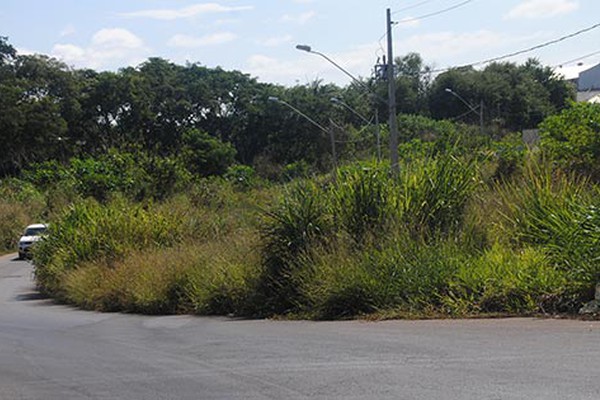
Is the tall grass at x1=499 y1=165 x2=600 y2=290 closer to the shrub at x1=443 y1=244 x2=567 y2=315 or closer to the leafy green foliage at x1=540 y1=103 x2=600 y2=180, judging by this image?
the shrub at x1=443 y1=244 x2=567 y2=315

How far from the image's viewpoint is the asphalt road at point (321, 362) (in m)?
8.18

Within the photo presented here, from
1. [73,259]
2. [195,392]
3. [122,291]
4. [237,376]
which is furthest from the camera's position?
[73,259]

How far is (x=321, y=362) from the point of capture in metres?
9.84

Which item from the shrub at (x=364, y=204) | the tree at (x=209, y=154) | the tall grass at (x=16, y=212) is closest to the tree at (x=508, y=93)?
the tree at (x=209, y=154)

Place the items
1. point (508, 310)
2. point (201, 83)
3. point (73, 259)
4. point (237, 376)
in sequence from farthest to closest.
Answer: point (201, 83), point (73, 259), point (508, 310), point (237, 376)

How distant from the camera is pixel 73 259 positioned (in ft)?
82.7

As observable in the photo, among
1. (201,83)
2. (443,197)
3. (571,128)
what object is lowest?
(443,197)

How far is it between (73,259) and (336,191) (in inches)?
438

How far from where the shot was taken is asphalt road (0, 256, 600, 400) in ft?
26.8

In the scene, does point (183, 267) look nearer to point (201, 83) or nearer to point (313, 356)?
point (313, 356)

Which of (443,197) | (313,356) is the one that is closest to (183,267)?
(443,197)

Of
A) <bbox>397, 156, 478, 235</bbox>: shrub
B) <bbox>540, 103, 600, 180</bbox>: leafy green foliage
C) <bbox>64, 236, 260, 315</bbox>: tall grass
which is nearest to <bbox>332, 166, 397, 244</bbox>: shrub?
<bbox>397, 156, 478, 235</bbox>: shrub

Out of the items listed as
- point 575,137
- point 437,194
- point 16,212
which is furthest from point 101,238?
point 16,212

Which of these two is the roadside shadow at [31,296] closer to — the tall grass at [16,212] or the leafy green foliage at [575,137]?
the leafy green foliage at [575,137]
